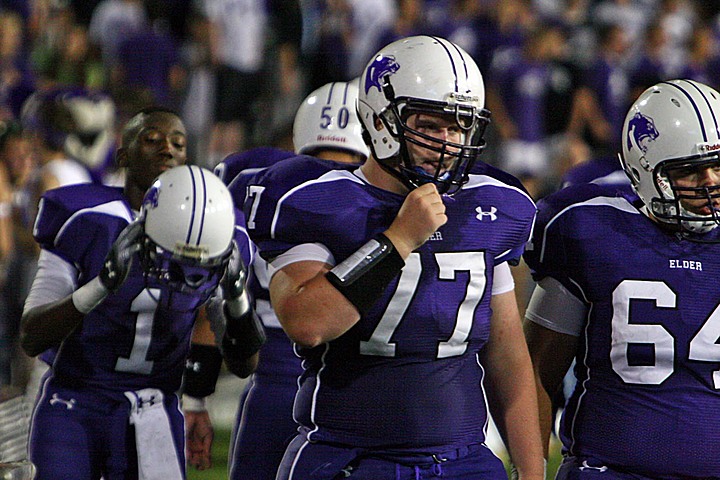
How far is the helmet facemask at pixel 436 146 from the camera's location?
2.50m

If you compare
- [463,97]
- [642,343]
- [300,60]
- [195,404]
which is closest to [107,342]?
[195,404]

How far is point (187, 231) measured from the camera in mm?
2727

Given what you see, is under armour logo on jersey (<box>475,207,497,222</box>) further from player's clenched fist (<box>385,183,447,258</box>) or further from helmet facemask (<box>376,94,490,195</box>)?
player's clenched fist (<box>385,183,447,258</box>)

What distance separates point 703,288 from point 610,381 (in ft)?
0.95

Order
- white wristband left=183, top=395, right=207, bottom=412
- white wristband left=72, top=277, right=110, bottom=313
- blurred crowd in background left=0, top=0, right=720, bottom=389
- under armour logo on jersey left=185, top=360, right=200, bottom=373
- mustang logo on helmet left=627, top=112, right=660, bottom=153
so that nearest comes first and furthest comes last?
mustang logo on helmet left=627, top=112, right=660, bottom=153, white wristband left=72, top=277, right=110, bottom=313, under armour logo on jersey left=185, top=360, right=200, bottom=373, white wristband left=183, top=395, right=207, bottom=412, blurred crowd in background left=0, top=0, right=720, bottom=389

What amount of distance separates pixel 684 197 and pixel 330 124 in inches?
62.6

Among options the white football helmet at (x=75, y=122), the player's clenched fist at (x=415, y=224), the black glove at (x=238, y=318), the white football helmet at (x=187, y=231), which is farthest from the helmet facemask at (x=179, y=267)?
the white football helmet at (x=75, y=122)

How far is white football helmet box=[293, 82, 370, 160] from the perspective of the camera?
4.04m

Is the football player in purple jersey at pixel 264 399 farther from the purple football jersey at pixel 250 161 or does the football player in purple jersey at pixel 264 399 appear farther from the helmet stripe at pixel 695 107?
the helmet stripe at pixel 695 107

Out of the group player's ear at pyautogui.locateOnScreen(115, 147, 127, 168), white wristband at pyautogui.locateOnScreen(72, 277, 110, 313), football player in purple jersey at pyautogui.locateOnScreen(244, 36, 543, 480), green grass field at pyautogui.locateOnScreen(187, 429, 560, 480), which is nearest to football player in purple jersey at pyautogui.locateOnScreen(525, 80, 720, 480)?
football player in purple jersey at pyautogui.locateOnScreen(244, 36, 543, 480)

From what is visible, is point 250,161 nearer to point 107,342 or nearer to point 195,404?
point 195,404

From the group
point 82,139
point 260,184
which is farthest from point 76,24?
point 260,184

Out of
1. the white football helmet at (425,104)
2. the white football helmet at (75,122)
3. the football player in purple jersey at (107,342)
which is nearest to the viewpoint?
the white football helmet at (425,104)

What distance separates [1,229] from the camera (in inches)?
250
